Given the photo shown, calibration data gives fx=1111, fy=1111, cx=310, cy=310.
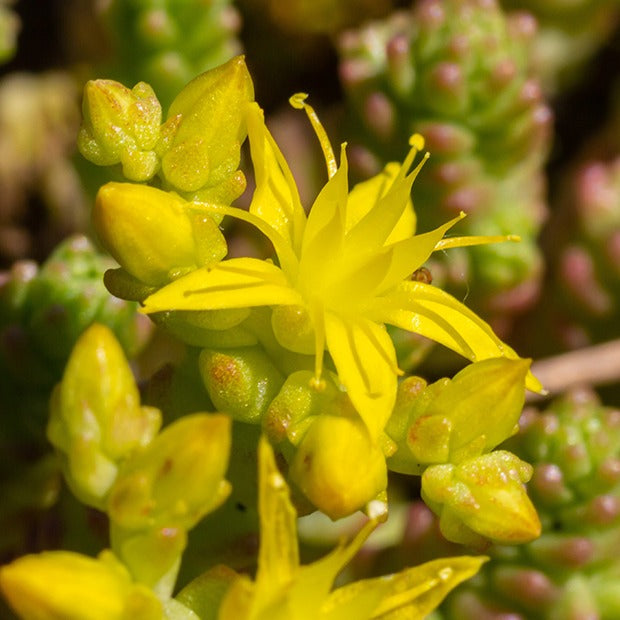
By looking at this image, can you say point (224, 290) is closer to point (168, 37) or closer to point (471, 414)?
point (471, 414)

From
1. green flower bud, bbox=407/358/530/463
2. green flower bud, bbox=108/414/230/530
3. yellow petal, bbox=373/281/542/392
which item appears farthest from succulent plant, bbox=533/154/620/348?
green flower bud, bbox=108/414/230/530

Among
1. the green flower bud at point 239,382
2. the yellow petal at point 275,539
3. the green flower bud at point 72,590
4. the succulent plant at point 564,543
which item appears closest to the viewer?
the green flower bud at point 72,590

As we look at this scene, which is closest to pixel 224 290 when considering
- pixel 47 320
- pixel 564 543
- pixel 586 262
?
pixel 47 320

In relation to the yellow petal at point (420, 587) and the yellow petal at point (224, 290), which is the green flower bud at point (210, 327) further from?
the yellow petal at point (420, 587)

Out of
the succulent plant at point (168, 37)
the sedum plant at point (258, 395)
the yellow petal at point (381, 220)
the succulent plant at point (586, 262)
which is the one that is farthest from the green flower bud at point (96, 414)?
the succulent plant at point (586, 262)

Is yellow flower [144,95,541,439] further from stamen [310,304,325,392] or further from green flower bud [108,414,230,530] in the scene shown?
green flower bud [108,414,230,530]

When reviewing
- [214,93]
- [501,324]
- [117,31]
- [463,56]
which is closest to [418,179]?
[463,56]
